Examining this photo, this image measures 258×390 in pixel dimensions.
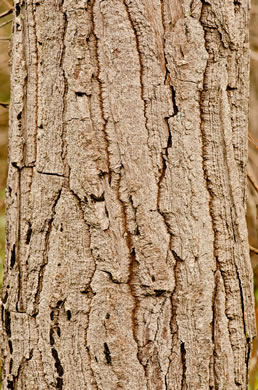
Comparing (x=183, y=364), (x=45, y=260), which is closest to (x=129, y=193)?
(x=45, y=260)

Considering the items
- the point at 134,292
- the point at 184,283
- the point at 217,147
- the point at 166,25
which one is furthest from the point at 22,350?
the point at 166,25

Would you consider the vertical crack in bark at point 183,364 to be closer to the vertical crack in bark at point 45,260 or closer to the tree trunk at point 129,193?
the tree trunk at point 129,193

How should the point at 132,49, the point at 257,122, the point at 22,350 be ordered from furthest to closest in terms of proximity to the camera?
the point at 257,122, the point at 22,350, the point at 132,49

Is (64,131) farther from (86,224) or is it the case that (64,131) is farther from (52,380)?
(52,380)

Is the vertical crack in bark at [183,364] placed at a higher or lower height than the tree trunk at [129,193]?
lower

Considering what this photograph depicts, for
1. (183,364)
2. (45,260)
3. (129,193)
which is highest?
(129,193)

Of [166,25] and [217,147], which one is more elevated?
[166,25]

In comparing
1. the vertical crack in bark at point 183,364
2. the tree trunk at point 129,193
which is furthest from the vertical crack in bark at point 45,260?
the vertical crack in bark at point 183,364

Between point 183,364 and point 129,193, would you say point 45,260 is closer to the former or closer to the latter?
point 129,193

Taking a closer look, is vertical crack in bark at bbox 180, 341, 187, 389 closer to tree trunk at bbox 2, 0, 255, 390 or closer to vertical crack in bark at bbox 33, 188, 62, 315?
tree trunk at bbox 2, 0, 255, 390
